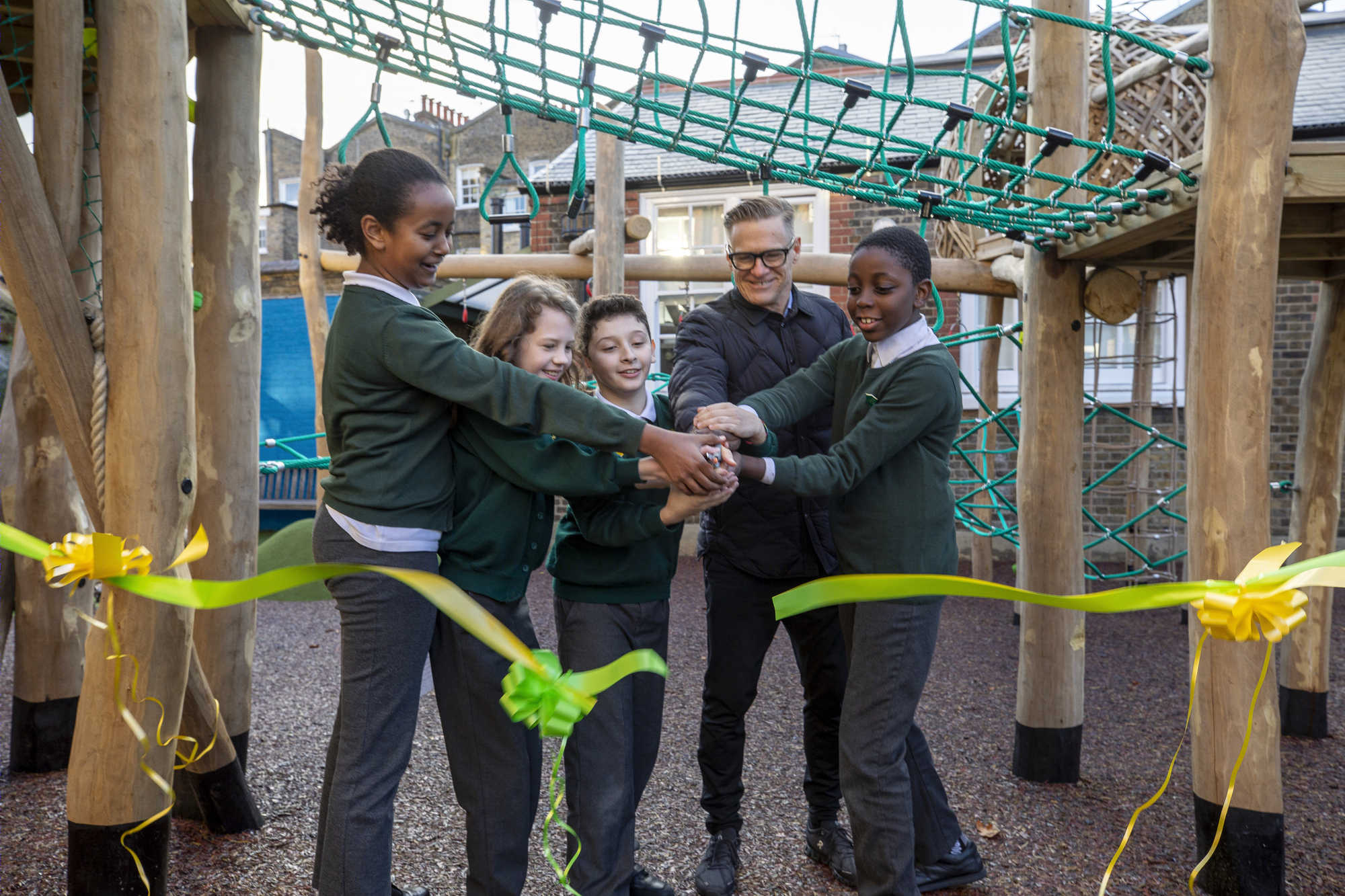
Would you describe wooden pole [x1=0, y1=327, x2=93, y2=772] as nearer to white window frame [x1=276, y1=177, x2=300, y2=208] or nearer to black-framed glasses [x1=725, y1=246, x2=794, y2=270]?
black-framed glasses [x1=725, y1=246, x2=794, y2=270]

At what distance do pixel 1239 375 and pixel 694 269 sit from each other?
2.56 metres

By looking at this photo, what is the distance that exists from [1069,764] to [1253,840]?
0.84m

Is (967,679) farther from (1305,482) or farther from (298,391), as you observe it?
(298,391)

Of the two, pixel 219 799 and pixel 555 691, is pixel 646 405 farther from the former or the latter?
pixel 219 799

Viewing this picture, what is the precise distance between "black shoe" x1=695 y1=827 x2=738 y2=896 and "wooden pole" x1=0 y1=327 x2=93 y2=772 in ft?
7.21

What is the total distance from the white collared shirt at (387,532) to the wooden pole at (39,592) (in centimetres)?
187

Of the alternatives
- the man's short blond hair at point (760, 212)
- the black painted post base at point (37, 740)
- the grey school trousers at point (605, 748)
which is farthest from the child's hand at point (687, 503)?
the black painted post base at point (37, 740)

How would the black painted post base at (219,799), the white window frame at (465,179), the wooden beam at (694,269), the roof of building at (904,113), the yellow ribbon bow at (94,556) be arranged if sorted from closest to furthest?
1. the yellow ribbon bow at (94,556)
2. the black painted post base at (219,799)
3. the wooden beam at (694,269)
4. the roof of building at (904,113)
5. the white window frame at (465,179)

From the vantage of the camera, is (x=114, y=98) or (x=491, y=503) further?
(x=114, y=98)

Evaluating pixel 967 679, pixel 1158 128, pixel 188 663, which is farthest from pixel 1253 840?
pixel 1158 128

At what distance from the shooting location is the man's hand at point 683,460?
5.61ft

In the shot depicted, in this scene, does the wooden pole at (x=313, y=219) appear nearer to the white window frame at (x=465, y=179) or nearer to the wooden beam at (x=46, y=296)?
the wooden beam at (x=46, y=296)

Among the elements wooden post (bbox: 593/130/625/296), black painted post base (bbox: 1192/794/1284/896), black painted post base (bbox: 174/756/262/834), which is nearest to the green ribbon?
black painted post base (bbox: 1192/794/1284/896)

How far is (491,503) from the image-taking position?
179cm
